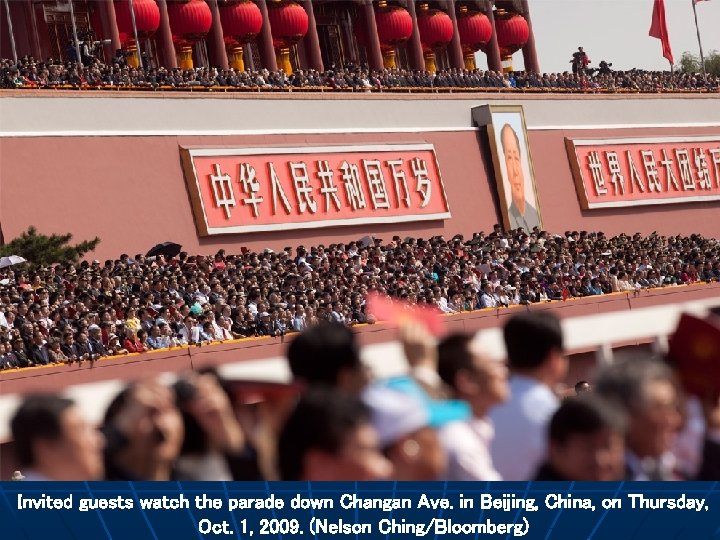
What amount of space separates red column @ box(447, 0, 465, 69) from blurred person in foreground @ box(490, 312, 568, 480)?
37.3 m

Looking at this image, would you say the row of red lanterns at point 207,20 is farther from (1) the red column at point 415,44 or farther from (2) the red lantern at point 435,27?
(2) the red lantern at point 435,27

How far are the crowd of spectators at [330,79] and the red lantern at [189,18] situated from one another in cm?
113

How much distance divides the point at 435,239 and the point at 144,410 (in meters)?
23.3

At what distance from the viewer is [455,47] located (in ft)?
141

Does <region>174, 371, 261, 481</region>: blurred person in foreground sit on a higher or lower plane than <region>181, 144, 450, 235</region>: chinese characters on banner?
lower

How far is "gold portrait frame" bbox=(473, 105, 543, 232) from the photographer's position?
113 ft

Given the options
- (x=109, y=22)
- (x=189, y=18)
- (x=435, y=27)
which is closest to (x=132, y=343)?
(x=109, y=22)

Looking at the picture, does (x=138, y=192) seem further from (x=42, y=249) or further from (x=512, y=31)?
(x=512, y=31)

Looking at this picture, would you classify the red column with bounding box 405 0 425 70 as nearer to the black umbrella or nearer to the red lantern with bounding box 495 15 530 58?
the red lantern with bounding box 495 15 530 58

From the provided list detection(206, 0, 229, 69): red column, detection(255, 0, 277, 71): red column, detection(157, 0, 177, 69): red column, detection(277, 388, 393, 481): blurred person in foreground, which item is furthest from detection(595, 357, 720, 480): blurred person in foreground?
detection(255, 0, 277, 71): red column

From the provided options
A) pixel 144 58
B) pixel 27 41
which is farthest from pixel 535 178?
pixel 27 41

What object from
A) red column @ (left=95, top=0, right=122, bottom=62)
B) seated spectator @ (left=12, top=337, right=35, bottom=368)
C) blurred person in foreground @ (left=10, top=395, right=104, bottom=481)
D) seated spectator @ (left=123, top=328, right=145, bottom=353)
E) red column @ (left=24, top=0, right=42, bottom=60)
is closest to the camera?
blurred person in foreground @ (left=10, top=395, right=104, bottom=481)

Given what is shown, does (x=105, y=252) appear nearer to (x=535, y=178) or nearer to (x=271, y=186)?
(x=271, y=186)

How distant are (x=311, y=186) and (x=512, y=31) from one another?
17014 millimetres
